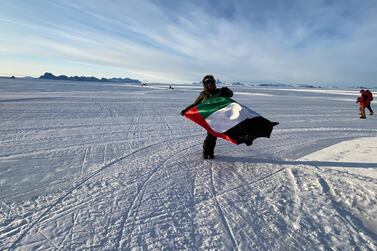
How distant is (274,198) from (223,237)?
1178 mm

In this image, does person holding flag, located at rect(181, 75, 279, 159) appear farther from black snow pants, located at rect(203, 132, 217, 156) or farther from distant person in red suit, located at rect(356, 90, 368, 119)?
distant person in red suit, located at rect(356, 90, 368, 119)

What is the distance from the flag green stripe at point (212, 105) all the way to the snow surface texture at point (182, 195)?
3.13ft

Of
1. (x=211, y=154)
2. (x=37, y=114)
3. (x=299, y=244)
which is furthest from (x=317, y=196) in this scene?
(x=37, y=114)

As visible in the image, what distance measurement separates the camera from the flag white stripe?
4.43 meters

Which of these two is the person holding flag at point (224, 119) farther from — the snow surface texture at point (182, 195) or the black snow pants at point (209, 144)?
the snow surface texture at point (182, 195)

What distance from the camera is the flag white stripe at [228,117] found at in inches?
175

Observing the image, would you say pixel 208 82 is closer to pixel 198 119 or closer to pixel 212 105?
pixel 212 105

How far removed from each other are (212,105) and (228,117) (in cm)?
44

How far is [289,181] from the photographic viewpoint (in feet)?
13.2

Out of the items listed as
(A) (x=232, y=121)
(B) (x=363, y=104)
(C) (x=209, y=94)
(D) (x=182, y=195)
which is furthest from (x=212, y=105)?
(B) (x=363, y=104)

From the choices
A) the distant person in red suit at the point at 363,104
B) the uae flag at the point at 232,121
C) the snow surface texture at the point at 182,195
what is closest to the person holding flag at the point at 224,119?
the uae flag at the point at 232,121

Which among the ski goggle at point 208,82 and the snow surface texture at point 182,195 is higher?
the ski goggle at point 208,82

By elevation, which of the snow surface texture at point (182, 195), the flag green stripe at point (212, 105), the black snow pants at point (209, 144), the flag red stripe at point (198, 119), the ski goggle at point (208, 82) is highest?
the ski goggle at point (208, 82)

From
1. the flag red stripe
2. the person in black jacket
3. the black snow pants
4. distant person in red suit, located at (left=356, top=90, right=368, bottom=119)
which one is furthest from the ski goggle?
distant person in red suit, located at (left=356, top=90, right=368, bottom=119)
